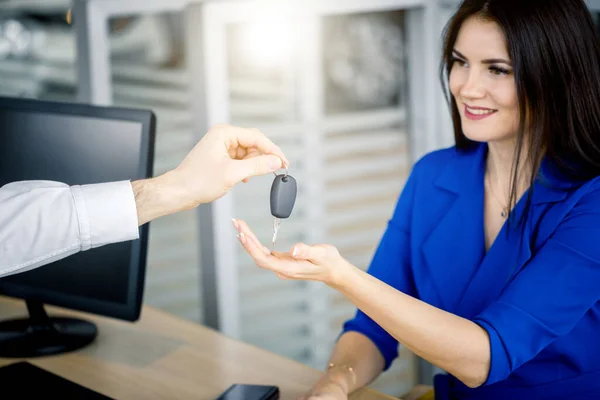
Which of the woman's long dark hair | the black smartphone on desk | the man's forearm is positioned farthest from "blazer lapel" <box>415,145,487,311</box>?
the man's forearm

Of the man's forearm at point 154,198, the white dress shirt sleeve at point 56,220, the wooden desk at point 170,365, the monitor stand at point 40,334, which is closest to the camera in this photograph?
the white dress shirt sleeve at point 56,220

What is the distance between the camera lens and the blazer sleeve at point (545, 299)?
1171 mm

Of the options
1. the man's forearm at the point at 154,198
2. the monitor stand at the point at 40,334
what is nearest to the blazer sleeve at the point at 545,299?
the man's forearm at the point at 154,198

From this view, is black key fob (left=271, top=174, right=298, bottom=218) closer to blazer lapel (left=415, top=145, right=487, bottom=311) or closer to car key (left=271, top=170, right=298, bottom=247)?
car key (left=271, top=170, right=298, bottom=247)

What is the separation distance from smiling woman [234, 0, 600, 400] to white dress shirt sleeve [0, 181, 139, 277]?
0.18m

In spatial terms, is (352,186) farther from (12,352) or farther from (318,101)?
(12,352)

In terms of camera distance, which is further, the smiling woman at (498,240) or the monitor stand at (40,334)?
the monitor stand at (40,334)

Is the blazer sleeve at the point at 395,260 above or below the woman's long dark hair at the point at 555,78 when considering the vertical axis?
below

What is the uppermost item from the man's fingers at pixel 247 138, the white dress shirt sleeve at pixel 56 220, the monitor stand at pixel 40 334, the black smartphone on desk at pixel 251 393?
the man's fingers at pixel 247 138

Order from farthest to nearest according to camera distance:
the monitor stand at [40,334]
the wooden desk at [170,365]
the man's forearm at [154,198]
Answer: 1. the monitor stand at [40,334]
2. the wooden desk at [170,365]
3. the man's forearm at [154,198]

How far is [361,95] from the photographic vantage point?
20.2ft

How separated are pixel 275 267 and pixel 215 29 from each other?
0.97m

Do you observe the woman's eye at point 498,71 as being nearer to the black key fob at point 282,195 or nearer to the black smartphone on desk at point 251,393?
the black key fob at point 282,195

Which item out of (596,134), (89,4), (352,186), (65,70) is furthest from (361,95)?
(596,134)
